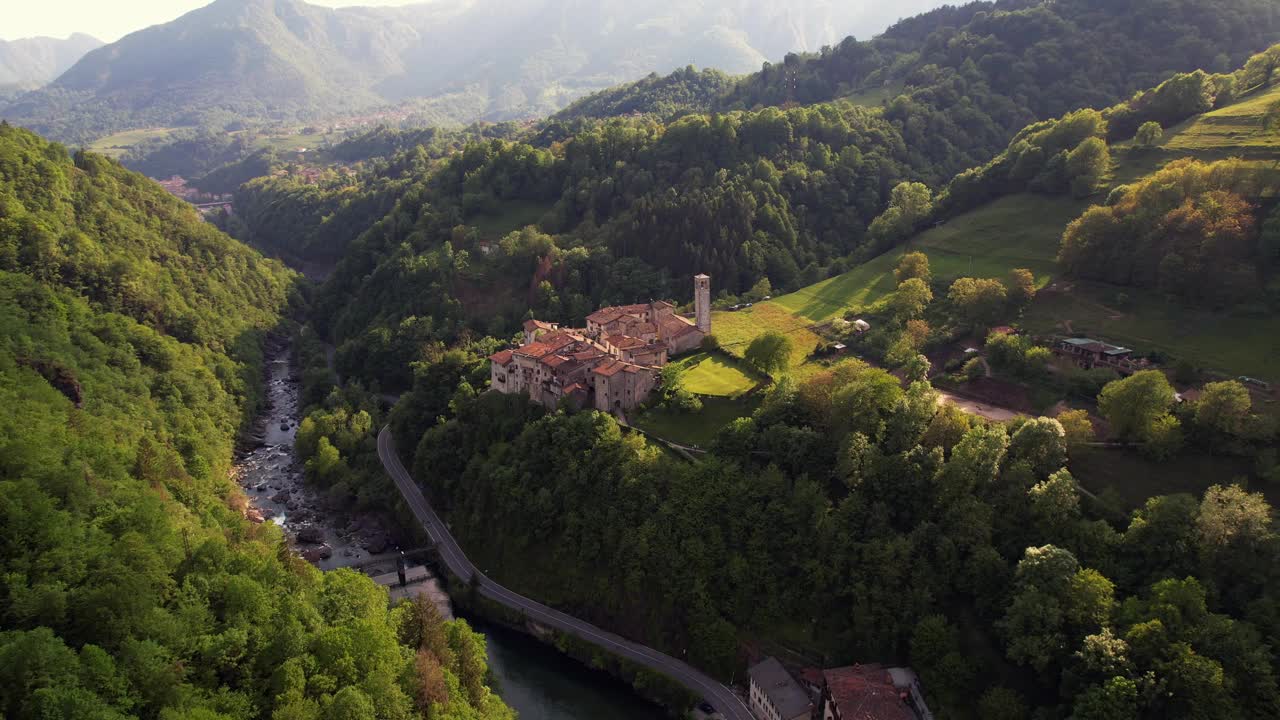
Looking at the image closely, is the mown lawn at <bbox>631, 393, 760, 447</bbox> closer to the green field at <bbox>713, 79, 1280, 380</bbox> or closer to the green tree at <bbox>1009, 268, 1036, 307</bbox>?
the green field at <bbox>713, 79, 1280, 380</bbox>

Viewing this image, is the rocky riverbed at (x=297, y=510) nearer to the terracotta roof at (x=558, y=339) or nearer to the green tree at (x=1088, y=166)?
the terracotta roof at (x=558, y=339)

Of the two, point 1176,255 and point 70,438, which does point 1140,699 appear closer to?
point 1176,255

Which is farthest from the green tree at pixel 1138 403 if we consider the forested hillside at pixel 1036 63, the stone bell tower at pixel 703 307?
the forested hillside at pixel 1036 63

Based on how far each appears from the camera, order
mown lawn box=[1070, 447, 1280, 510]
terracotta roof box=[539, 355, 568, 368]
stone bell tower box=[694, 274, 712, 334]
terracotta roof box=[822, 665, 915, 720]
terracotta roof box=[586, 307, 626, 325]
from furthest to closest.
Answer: stone bell tower box=[694, 274, 712, 334], terracotta roof box=[586, 307, 626, 325], terracotta roof box=[539, 355, 568, 368], mown lawn box=[1070, 447, 1280, 510], terracotta roof box=[822, 665, 915, 720]

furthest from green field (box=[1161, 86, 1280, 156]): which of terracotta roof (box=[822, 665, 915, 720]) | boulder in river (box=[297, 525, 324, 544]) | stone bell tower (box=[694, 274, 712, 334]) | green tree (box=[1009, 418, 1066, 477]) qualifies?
boulder in river (box=[297, 525, 324, 544])

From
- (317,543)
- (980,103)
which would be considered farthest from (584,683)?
(980,103)

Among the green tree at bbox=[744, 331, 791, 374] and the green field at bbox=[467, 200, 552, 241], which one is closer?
the green tree at bbox=[744, 331, 791, 374]

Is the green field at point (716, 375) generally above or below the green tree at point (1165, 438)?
above
